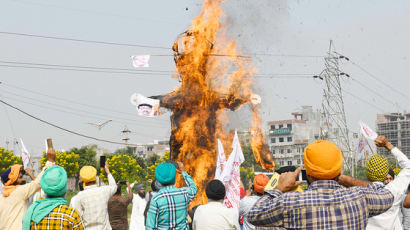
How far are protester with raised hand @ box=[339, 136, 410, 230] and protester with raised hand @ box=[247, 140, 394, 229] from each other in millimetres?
500

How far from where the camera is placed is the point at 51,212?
4.89 meters

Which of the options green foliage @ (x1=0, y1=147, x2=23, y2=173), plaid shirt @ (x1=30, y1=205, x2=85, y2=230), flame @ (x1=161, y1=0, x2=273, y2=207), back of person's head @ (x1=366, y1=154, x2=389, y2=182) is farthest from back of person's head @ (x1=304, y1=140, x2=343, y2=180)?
green foliage @ (x1=0, y1=147, x2=23, y2=173)

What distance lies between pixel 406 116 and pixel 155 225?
505ft

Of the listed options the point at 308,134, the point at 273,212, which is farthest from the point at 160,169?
the point at 308,134

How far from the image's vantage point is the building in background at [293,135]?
14412cm

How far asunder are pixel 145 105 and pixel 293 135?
127191mm

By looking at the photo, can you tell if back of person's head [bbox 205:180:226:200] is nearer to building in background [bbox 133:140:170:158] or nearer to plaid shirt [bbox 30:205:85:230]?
plaid shirt [bbox 30:205:85:230]

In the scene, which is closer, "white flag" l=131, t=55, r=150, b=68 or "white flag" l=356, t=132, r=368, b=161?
"white flag" l=356, t=132, r=368, b=161

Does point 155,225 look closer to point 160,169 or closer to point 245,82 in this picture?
point 160,169

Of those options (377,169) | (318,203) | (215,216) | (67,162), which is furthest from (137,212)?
(67,162)

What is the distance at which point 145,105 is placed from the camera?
2353 cm

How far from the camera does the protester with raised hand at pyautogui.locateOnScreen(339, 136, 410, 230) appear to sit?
3975mm

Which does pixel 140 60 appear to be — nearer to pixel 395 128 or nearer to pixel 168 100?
pixel 168 100

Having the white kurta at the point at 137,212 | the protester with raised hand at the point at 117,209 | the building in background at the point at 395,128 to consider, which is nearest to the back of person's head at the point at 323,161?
the protester with raised hand at the point at 117,209
